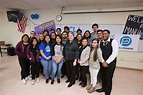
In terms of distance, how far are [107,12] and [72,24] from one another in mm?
1530

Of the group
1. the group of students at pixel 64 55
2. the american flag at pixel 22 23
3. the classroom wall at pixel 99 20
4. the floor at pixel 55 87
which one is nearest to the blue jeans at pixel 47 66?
the group of students at pixel 64 55

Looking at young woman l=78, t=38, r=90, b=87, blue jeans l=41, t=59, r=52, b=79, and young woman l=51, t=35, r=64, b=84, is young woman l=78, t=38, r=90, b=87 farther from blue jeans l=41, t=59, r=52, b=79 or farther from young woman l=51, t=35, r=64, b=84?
blue jeans l=41, t=59, r=52, b=79

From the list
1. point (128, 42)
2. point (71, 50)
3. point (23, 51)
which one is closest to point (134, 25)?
point (128, 42)

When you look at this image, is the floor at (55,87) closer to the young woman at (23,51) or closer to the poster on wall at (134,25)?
the young woman at (23,51)

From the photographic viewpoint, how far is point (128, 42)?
169 inches

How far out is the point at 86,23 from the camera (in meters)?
4.78

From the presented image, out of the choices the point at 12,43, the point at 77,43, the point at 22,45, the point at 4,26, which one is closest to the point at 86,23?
the point at 77,43

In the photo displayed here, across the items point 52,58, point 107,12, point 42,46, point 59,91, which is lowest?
point 59,91

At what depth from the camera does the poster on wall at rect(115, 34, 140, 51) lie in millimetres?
4208

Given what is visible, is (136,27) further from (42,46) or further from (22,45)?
(22,45)

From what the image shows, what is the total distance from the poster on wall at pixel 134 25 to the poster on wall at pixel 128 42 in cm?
15

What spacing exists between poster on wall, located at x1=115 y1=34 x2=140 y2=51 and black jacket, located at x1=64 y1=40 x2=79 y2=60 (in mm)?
2420

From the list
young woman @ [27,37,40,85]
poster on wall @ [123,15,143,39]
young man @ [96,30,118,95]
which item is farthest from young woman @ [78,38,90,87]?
poster on wall @ [123,15,143,39]

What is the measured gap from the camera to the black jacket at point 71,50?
2.74m
